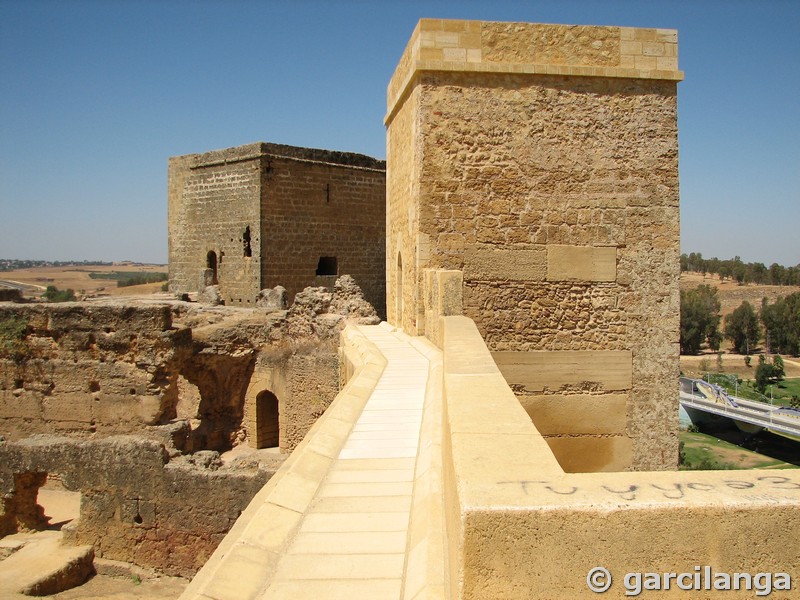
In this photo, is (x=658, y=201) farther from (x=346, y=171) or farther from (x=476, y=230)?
(x=346, y=171)

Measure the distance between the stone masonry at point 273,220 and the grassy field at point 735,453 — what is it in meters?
15.0

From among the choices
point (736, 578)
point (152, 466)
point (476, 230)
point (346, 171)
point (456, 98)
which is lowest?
point (152, 466)

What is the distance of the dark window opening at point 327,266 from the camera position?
73.5ft

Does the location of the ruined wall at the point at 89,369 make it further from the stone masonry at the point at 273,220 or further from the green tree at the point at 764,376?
the green tree at the point at 764,376

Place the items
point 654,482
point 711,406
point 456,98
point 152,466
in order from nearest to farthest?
point 654,482
point 456,98
point 152,466
point 711,406

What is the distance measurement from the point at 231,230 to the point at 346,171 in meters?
4.10

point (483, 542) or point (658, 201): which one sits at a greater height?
point (658, 201)

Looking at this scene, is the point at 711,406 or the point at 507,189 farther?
the point at 711,406

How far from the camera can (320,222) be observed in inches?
868

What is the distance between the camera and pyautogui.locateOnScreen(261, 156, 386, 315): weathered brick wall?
21.1m

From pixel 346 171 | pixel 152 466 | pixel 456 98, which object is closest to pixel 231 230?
pixel 346 171

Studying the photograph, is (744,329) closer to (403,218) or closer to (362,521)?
(403,218)

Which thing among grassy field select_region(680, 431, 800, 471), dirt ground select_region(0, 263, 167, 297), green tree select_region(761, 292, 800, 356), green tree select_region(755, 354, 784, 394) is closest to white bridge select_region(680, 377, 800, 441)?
grassy field select_region(680, 431, 800, 471)

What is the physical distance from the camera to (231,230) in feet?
71.3
